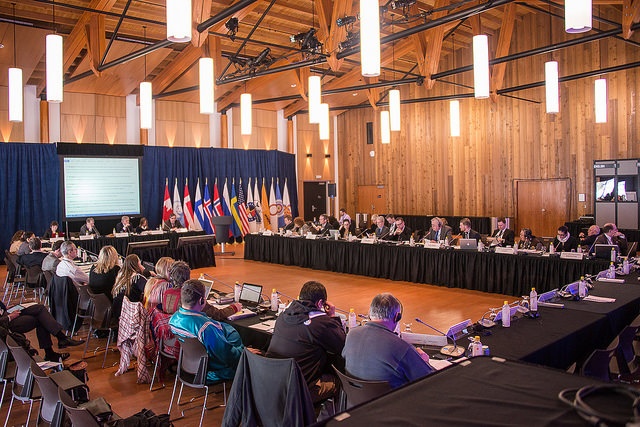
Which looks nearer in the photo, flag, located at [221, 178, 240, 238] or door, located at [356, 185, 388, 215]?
flag, located at [221, 178, 240, 238]

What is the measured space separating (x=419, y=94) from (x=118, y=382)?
1490 cm

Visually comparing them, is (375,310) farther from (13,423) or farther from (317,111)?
(317,111)

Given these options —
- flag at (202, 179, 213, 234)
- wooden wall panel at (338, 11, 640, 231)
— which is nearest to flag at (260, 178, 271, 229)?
flag at (202, 179, 213, 234)

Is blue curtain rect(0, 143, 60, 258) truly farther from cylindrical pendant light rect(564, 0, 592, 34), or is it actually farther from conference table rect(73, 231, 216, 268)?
cylindrical pendant light rect(564, 0, 592, 34)

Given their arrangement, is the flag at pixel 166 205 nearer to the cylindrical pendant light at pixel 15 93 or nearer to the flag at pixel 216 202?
the flag at pixel 216 202

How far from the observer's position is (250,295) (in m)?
5.14

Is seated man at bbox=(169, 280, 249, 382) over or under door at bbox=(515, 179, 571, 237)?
under

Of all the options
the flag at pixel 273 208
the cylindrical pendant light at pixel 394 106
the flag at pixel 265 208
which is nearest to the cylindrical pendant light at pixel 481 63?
the cylindrical pendant light at pixel 394 106

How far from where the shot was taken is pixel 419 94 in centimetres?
1758

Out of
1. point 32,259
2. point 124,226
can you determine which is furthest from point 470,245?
point 124,226

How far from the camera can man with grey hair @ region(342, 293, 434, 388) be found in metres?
2.66

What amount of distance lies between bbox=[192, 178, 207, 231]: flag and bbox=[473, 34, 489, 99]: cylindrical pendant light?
36.6 ft

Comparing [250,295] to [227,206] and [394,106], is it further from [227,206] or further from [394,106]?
[227,206]

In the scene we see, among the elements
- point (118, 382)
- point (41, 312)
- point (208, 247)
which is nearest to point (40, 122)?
point (208, 247)
